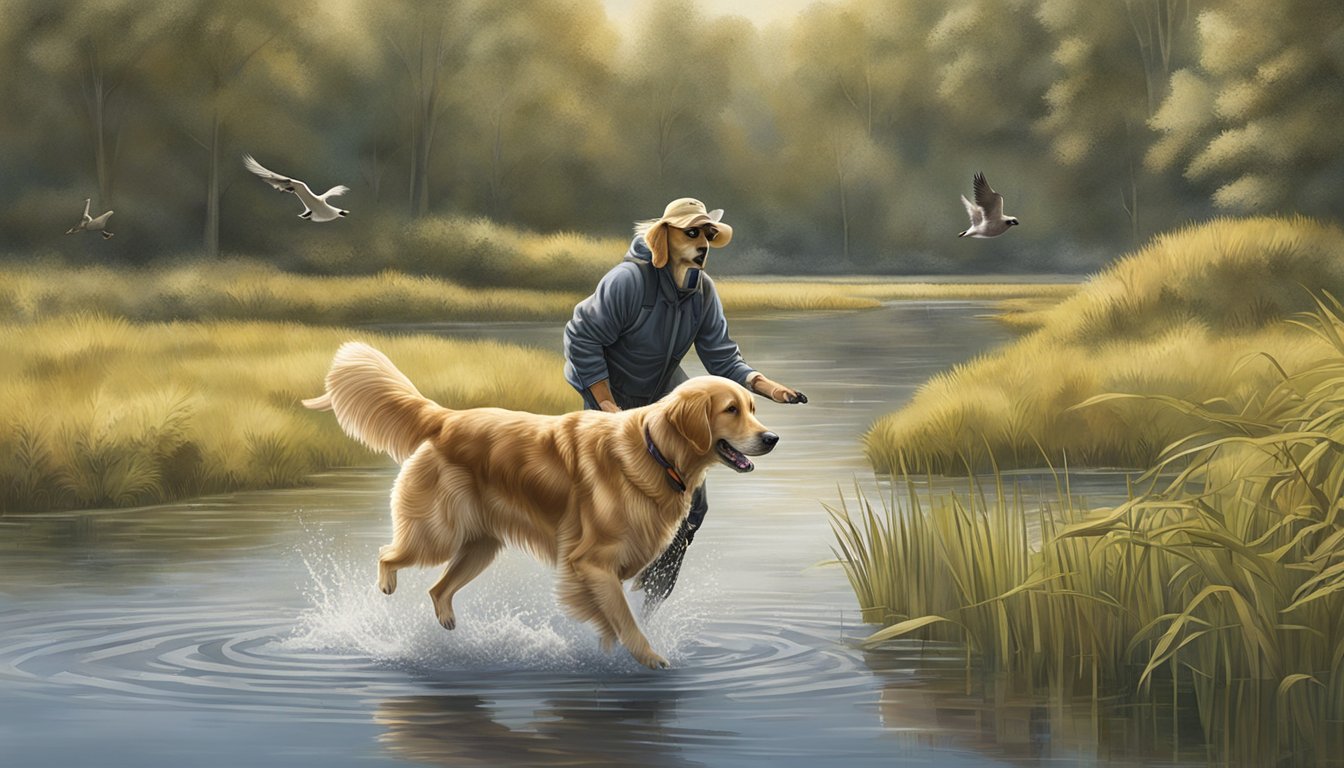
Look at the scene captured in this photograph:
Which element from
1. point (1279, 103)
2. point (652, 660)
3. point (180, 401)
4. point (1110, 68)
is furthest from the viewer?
point (1110, 68)

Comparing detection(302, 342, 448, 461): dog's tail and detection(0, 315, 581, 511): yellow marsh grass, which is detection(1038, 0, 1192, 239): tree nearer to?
detection(0, 315, 581, 511): yellow marsh grass

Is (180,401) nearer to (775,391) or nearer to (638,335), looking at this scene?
(638,335)

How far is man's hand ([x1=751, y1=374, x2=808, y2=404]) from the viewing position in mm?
8586

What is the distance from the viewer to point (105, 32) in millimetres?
44281

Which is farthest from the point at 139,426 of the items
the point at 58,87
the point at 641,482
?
the point at 58,87

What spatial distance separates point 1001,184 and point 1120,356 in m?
43.1

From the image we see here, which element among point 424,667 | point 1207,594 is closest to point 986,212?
point 424,667

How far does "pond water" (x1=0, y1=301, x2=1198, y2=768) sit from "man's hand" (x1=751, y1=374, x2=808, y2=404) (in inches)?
44.3

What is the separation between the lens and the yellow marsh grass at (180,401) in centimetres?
1462

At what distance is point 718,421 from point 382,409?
1.68 metres

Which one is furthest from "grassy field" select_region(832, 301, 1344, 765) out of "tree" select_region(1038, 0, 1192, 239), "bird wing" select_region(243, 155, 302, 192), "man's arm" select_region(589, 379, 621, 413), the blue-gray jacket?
"tree" select_region(1038, 0, 1192, 239)

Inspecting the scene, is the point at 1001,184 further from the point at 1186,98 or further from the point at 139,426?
the point at 139,426

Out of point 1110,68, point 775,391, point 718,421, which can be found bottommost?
point 718,421

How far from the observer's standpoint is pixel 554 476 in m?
8.48
